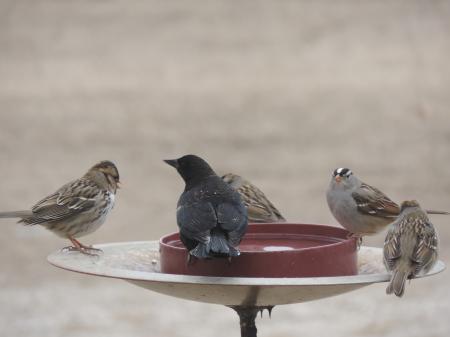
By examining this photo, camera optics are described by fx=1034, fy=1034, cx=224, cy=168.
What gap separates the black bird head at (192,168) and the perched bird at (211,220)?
10 cm

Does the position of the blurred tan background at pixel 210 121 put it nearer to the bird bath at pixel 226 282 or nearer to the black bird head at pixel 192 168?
the bird bath at pixel 226 282

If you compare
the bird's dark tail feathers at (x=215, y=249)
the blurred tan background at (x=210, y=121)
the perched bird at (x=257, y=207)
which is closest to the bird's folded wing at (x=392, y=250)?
the bird's dark tail feathers at (x=215, y=249)

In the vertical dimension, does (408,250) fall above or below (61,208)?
below

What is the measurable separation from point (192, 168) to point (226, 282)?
1057 mm

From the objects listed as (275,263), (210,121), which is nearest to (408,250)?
(275,263)

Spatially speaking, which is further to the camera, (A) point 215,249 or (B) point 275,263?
(B) point 275,263

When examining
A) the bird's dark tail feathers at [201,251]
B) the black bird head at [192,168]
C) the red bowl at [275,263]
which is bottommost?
the red bowl at [275,263]

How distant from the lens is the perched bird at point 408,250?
19.1ft

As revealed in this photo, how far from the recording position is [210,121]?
70.6ft

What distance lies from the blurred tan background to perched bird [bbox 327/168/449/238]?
3650 millimetres

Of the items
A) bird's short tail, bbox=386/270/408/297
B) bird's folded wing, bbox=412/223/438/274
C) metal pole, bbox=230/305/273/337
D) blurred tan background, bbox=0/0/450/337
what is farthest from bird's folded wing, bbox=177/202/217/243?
blurred tan background, bbox=0/0/450/337

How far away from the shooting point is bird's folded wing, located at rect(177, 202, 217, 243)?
5.46 m

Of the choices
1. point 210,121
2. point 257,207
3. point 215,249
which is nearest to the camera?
point 215,249

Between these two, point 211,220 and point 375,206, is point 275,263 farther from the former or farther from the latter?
point 375,206
